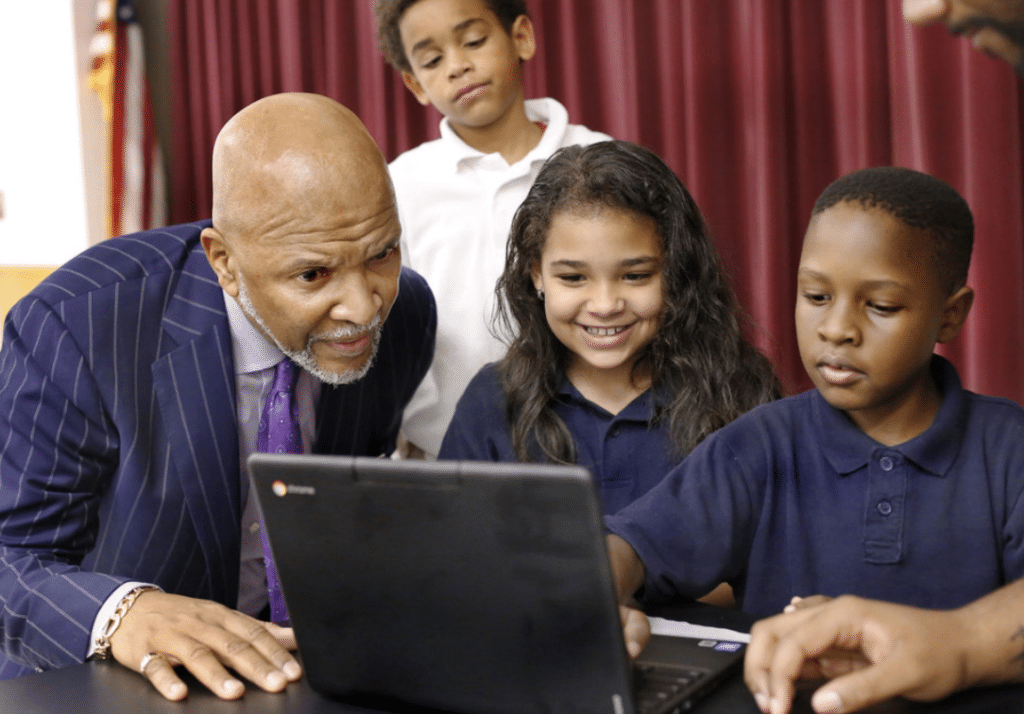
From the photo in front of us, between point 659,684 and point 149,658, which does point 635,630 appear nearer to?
point 659,684

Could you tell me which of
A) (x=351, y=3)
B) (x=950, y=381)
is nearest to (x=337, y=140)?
(x=950, y=381)

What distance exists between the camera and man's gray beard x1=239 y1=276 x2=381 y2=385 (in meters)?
1.50

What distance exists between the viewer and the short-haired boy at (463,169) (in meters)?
2.10

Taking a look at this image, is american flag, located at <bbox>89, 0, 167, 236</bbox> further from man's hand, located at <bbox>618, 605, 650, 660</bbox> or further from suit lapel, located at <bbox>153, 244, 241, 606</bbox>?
man's hand, located at <bbox>618, 605, 650, 660</bbox>

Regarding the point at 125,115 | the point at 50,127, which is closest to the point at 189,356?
the point at 125,115

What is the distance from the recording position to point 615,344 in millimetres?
1692

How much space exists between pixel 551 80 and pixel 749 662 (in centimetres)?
222

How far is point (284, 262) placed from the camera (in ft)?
4.71

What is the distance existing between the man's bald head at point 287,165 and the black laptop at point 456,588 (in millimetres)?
678

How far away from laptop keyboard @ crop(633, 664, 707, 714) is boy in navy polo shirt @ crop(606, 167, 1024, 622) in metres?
0.24

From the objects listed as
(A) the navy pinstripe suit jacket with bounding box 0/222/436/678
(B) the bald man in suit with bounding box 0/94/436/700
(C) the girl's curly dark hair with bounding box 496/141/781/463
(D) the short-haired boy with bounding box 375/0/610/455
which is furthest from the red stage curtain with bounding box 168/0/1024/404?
(A) the navy pinstripe suit jacket with bounding box 0/222/436/678

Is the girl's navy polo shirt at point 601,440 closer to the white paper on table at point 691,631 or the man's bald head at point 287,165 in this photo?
the man's bald head at point 287,165

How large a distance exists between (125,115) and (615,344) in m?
2.53

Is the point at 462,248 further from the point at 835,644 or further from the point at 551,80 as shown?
the point at 835,644
